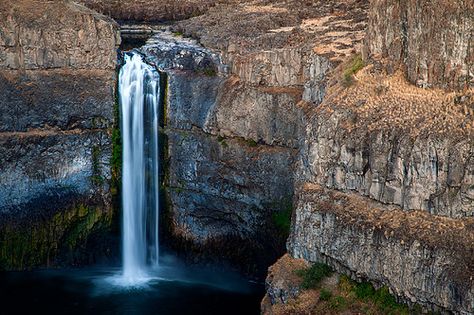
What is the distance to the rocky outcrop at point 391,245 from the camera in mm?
34250

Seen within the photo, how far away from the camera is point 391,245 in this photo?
3588cm

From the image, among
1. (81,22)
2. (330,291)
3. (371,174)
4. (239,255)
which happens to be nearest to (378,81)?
(371,174)

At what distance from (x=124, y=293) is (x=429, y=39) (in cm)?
1598

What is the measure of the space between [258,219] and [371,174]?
33.6 ft

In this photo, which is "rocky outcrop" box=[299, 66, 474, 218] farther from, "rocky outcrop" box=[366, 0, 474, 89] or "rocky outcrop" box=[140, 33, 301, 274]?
"rocky outcrop" box=[140, 33, 301, 274]

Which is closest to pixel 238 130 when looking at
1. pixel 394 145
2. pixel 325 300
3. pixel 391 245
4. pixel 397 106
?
pixel 397 106

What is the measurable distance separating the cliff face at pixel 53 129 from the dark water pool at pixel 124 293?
1454 mm

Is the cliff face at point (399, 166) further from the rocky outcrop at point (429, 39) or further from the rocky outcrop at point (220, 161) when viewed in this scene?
the rocky outcrop at point (220, 161)

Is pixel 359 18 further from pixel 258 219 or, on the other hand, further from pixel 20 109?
pixel 20 109

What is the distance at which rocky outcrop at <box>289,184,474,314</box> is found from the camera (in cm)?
3425

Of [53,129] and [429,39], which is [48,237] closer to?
[53,129]

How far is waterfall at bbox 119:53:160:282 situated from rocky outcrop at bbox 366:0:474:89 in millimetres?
12036

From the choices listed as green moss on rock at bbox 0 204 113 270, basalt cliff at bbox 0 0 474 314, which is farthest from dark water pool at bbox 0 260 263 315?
basalt cliff at bbox 0 0 474 314

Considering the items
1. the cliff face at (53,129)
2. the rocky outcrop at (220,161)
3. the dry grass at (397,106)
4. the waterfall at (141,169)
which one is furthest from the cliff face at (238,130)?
the dry grass at (397,106)
